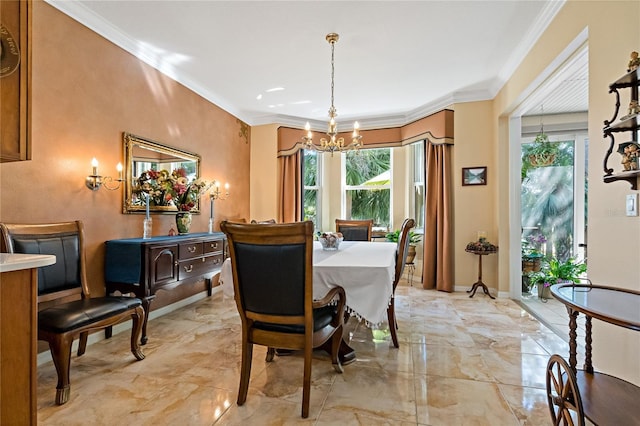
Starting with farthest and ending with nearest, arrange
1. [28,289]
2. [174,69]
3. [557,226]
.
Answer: [557,226] < [174,69] < [28,289]

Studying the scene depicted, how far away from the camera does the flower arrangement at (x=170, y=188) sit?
3137 mm

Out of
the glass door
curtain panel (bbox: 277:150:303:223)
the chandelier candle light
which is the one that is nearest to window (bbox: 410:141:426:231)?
the glass door

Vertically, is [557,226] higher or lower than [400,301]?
higher

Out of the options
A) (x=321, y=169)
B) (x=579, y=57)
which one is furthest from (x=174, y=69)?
(x=579, y=57)

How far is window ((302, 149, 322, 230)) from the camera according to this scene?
5.68 metres

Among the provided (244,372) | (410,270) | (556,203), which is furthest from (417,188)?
(244,372)

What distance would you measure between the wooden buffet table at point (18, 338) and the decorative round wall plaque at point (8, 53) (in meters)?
0.83

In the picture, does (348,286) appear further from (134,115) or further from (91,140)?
(134,115)

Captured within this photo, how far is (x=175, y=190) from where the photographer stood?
343cm

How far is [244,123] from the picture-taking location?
17.0ft

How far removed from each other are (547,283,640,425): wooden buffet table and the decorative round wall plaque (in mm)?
2537

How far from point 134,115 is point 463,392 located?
11.8 ft

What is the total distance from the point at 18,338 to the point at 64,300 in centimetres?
149

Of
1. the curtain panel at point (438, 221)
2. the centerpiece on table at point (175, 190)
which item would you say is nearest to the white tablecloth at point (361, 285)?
the centerpiece on table at point (175, 190)
